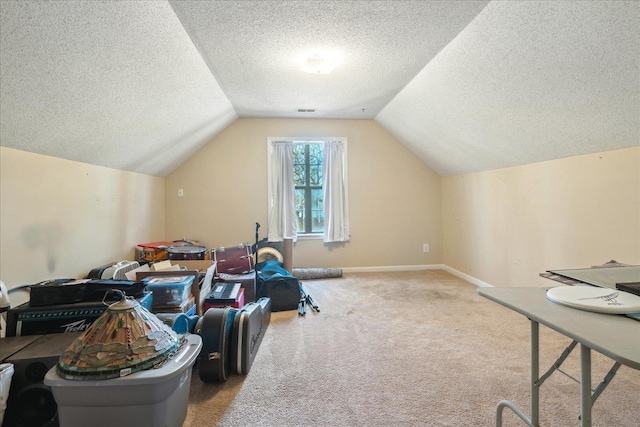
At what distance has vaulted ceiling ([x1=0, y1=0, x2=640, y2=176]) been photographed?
5.08 feet

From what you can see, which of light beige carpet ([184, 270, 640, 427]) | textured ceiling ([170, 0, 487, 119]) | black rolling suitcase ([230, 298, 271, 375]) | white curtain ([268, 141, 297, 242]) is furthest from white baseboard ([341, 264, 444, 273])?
black rolling suitcase ([230, 298, 271, 375])

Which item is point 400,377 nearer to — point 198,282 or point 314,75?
point 198,282

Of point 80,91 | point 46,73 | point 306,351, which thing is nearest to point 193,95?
point 80,91

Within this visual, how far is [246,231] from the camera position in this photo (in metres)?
4.45

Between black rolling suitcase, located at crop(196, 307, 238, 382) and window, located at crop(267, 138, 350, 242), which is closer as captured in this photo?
black rolling suitcase, located at crop(196, 307, 238, 382)

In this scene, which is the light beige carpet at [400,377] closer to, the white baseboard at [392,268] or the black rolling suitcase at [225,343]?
the black rolling suitcase at [225,343]

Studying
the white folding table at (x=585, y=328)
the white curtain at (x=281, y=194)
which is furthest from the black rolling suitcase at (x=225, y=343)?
the white curtain at (x=281, y=194)

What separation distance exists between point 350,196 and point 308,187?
0.67 metres

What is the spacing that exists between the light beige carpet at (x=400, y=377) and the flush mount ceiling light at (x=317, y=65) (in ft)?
7.19

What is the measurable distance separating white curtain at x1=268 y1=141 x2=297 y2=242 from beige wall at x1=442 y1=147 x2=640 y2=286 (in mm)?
2384

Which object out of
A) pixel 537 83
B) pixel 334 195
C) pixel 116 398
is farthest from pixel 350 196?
pixel 116 398

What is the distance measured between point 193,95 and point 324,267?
286 centimetres

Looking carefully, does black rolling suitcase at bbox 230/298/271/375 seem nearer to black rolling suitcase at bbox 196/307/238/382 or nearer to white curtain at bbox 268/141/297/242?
black rolling suitcase at bbox 196/307/238/382

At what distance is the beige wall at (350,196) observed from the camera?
4379 millimetres
